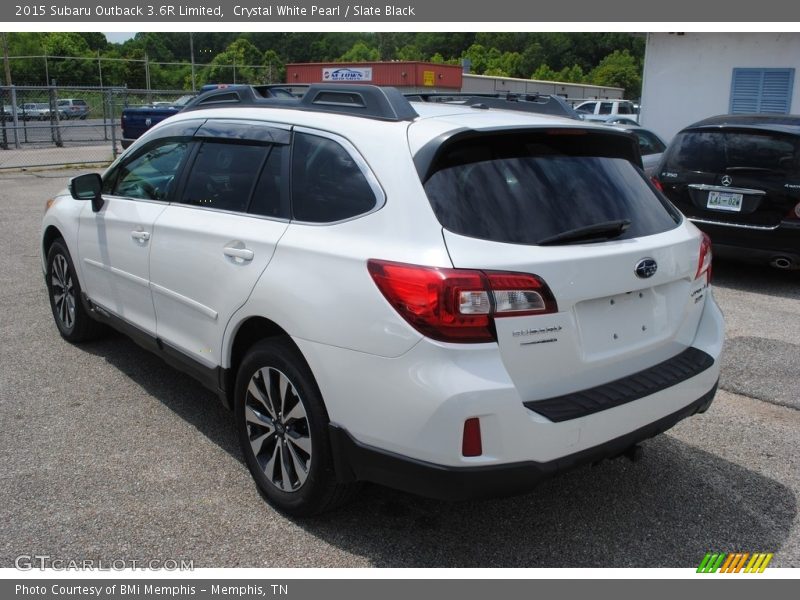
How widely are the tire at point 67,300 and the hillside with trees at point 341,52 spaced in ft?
214

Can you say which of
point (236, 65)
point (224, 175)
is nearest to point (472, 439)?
point (224, 175)

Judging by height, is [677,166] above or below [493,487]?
above

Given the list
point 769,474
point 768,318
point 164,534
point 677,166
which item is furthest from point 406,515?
point 677,166

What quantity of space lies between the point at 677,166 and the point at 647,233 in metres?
5.47

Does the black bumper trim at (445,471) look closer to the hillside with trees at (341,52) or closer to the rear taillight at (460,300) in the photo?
the rear taillight at (460,300)

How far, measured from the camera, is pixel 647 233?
10.9 feet

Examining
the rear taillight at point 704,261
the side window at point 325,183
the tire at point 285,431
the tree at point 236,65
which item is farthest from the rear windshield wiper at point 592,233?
the tree at point 236,65

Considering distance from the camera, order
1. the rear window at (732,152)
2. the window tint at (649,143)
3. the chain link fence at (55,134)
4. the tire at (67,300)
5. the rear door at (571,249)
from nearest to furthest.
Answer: the rear door at (571,249)
the tire at (67,300)
the rear window at (732,152)
the window tint at (649,143)
the chain link fence at (55,134)

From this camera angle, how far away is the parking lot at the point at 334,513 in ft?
10.6

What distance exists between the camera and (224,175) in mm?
3939

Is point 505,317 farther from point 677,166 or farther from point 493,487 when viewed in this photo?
point 677,166

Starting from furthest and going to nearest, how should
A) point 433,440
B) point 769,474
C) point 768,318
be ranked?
point 768,318, point 769,474, point 433,440

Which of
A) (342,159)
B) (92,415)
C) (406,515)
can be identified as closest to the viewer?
(342,159)

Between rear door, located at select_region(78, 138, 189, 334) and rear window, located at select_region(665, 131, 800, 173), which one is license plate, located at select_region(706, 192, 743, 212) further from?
rear door, located at select_region(78, 138, 189, 334)
